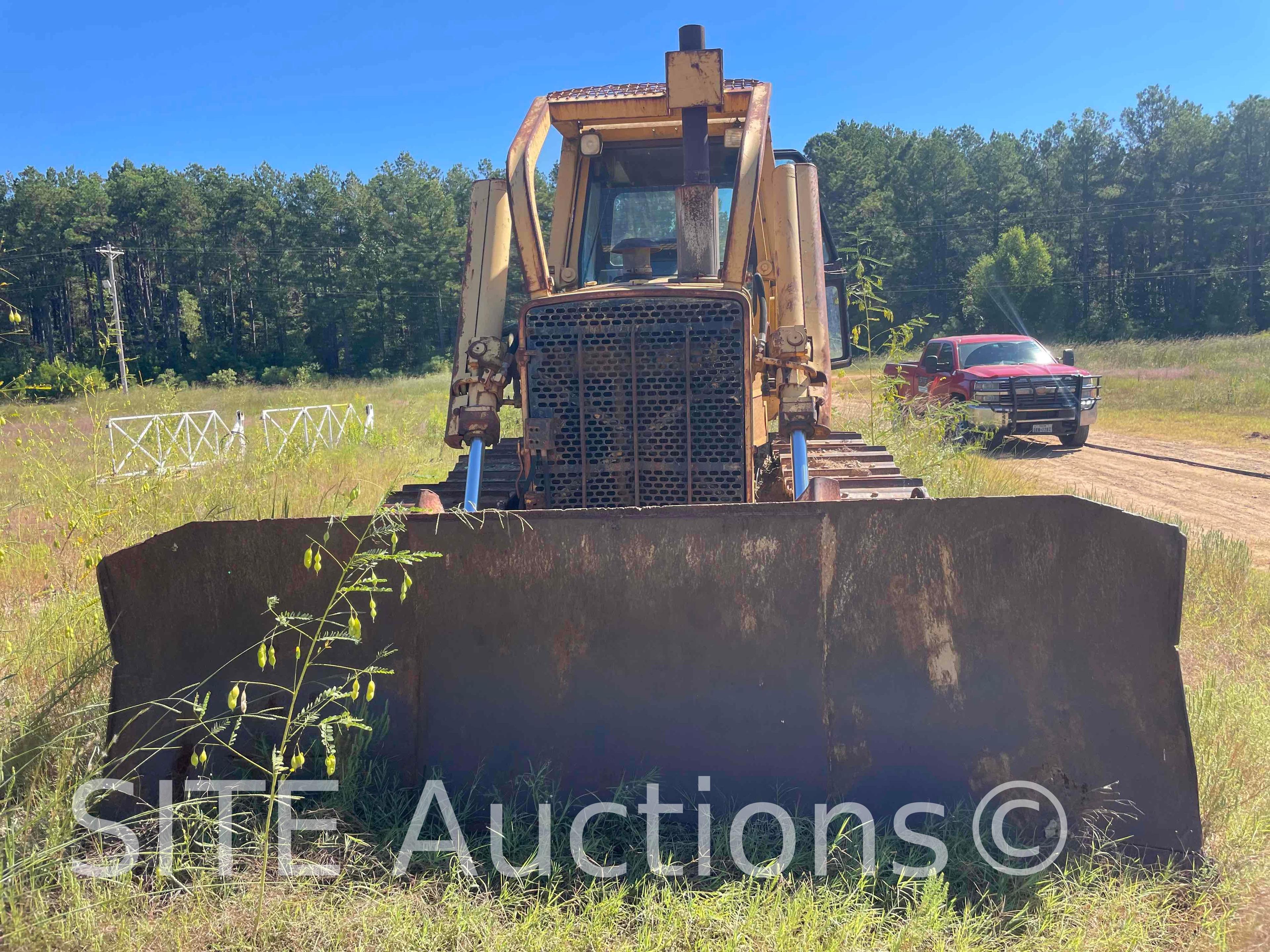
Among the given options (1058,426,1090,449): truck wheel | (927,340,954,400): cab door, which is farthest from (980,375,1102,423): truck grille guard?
(927,340,954,400): cab door

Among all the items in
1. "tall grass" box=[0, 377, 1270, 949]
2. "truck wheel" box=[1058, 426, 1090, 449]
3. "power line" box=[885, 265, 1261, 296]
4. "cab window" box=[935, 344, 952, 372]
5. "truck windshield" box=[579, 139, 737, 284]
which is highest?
"power line" box=[885, 265, 1261, 296]

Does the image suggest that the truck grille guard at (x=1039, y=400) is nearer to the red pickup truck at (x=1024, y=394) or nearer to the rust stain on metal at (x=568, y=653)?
the red pickup truck at (x=1024, y=394)

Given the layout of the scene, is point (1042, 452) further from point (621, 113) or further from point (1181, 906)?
point (1181, 906)

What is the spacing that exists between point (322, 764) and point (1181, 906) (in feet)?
9.36

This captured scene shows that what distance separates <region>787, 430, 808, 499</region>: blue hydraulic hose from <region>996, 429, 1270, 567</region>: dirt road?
4.81 m

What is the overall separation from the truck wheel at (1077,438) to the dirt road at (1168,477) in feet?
0.37

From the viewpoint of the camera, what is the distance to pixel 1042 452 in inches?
Answer: 536

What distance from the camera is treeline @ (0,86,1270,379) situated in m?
64.4

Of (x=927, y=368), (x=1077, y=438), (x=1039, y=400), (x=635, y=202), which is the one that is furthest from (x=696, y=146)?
(x=927, y=368)

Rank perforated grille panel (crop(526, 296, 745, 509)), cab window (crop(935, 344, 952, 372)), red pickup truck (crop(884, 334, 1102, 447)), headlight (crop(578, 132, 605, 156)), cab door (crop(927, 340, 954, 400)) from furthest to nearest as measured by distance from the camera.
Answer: cab window (crop(935, 344, 952, 372))
cab door (crop(927, 340, 954, 400))
red pickup truck (crop(884, 334, 1102, 447))
headlight (crop(578, 132, 605, 156))
perforated grille panel (crop(526, 296, 745, 509))

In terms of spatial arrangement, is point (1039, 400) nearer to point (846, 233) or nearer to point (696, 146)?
point (696, 146)

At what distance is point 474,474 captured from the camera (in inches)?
162

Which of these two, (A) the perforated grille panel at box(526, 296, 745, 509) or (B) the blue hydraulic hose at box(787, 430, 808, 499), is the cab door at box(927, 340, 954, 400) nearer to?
(B) the blue hydraulic hose at box(787, 430, 808, 499)

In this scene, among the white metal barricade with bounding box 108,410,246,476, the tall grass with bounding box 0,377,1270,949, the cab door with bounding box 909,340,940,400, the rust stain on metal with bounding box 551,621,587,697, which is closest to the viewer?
the tall grass with bounding box 0,377,1270,949
